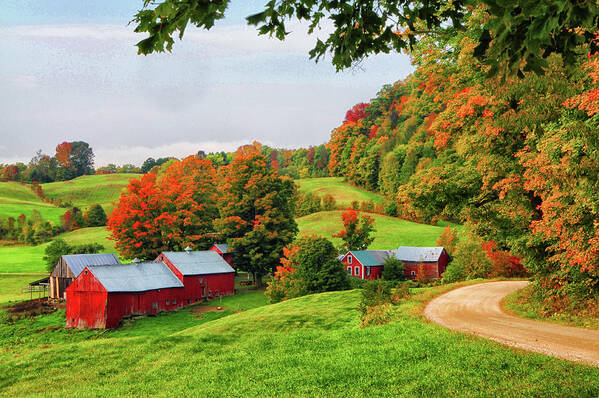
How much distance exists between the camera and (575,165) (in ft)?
40.8

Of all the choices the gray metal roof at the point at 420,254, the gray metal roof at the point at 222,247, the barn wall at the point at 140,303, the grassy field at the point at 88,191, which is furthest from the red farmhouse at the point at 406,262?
the grassy field at the point at 88,191

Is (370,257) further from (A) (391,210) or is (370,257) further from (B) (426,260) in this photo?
(A) (391,210)

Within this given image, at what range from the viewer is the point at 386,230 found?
76125 millimetres

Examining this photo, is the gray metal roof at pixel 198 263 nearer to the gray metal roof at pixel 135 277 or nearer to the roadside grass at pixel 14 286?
the gray metal roof at pixel 135 277

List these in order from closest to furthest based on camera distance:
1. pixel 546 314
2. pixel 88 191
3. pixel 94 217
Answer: pixel 546 314, pixel 94 217, pixel 88 191

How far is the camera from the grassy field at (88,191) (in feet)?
411

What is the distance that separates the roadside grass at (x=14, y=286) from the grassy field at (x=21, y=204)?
142 feet

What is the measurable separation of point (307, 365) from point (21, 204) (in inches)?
4781

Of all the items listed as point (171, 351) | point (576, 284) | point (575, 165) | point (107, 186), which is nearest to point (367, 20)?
point (575, 165)

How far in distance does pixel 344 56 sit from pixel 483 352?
335 inches

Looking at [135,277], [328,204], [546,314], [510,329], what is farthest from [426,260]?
[328,204]

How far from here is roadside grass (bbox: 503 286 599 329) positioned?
14828 millimetres

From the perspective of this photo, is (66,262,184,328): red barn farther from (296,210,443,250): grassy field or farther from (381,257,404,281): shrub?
(296,210,443,250): grassy field

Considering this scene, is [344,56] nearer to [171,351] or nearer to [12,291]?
[171,351]
